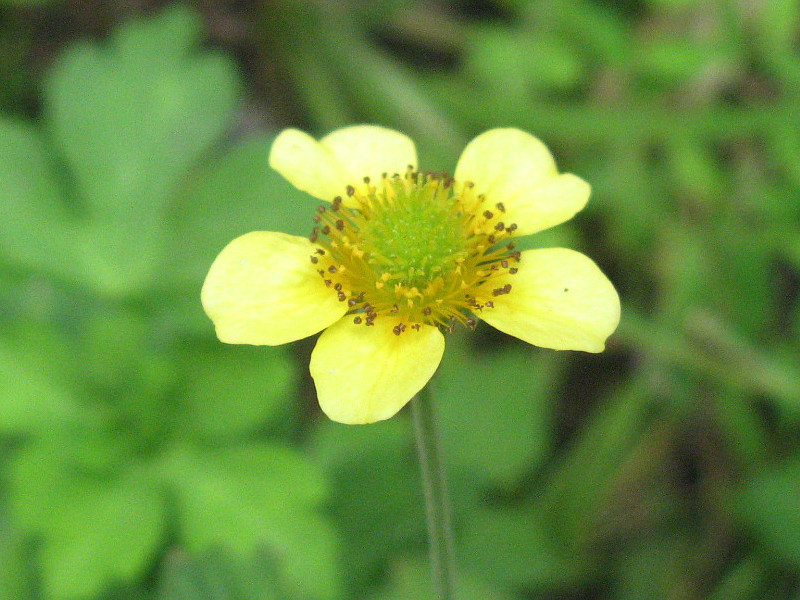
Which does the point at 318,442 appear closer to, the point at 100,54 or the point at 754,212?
the point at 100,54

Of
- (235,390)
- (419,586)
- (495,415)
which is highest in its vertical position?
(495,415)

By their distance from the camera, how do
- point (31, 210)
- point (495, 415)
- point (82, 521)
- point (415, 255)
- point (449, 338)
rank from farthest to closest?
1. point (449, 338)
2. point (495, 415)
3. point (31, 210)
4. point (82, 521)
5. point (415, 255)

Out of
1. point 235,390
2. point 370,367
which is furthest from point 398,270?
point 235,390

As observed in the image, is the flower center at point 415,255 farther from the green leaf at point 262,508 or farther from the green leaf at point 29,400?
the green leaf at point 29,400

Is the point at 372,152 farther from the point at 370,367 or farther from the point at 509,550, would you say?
the point at 509,550

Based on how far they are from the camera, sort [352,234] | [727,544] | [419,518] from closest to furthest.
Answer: [352,234] < [419,518] < [727,544]

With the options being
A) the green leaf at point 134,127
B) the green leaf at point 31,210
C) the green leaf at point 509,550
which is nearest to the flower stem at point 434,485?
the green leaf at point 509,550

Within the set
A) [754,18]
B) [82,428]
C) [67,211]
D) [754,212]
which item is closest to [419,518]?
[82,428]
